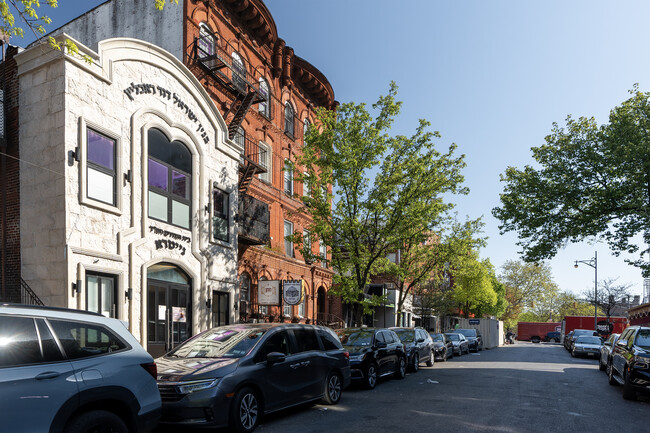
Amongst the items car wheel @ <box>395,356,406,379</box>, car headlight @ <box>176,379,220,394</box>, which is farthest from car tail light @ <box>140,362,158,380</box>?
car wheel @ <box>395,356,406,379</box>

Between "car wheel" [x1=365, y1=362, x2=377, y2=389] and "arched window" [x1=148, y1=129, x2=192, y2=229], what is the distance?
23.2 feet

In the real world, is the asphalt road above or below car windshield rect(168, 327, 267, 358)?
below

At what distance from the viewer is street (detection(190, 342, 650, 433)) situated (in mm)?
8516

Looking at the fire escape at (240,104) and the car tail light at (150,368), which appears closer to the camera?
the car tail light at (150,368)

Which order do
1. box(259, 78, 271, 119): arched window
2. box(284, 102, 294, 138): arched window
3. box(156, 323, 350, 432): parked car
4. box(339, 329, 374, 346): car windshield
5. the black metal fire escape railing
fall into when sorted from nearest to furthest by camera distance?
box(156, 323, 350, 432): parked car, box(339, 329, 374, 346): car windshield, the black metal fire escape railing, box(259, 78, 271, 119): arched window, box(284, 102, 294, 138): arched window

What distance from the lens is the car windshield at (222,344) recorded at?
8.66 metres

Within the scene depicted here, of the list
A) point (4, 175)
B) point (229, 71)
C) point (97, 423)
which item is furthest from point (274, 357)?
point (229, 71)

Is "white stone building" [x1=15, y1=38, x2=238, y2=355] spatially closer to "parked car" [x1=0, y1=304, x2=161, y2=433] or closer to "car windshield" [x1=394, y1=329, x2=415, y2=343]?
"car windshield" [x1=394, y1=329, x2=415, y2=343]

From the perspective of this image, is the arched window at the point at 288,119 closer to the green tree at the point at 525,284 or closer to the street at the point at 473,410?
the street at the point at 473,410

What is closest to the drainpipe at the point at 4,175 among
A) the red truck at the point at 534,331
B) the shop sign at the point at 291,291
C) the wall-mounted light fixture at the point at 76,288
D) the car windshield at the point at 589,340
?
the wall-mounted light fixture at the point at 76,288

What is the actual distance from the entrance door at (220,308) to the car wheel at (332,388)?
8043 mm

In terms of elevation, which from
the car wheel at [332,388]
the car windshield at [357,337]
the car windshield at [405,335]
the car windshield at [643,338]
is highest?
the car windshield at [643,338]

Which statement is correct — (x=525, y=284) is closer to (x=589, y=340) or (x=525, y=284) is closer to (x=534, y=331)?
(x=534, y=331)

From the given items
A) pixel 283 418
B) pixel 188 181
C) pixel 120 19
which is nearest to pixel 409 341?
pixel 188 181
